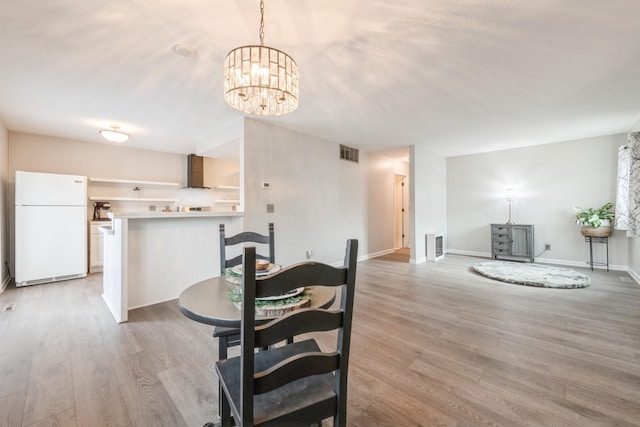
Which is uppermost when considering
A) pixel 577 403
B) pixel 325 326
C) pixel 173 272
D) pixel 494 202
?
pixel 494 202

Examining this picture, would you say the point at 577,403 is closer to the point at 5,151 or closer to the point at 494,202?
the point at 494,202

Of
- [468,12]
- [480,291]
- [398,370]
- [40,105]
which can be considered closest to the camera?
[468,12]

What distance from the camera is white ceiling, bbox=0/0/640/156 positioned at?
1.78 m

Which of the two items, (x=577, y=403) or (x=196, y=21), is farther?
(x=196, y=21)

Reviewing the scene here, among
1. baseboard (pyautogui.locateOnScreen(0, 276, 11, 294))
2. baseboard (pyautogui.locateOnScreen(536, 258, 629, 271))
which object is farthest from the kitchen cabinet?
baseboard (pyautogui.locateOnScreen(536, 258, 629, 271))

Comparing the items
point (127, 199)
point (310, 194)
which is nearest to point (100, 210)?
point (127, 199)

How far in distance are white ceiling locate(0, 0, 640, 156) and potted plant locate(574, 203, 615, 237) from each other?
4.90 feet

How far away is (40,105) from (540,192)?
8.50m

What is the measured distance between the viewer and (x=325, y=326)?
987 millimetres

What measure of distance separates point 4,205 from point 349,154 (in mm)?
5917


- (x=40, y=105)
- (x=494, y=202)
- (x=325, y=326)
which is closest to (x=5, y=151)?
(x=40, y=105)

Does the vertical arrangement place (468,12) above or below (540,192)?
above

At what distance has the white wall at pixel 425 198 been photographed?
552 centimetres

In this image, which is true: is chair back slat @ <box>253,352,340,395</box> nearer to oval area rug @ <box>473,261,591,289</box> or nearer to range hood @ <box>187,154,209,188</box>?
oval area rug @ <box>473,261,591,289</box>
